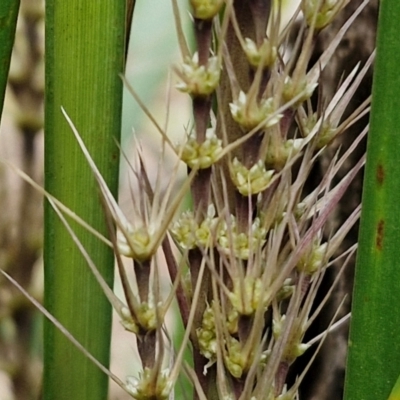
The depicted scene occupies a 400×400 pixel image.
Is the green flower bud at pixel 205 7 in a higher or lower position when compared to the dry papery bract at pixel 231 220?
higher

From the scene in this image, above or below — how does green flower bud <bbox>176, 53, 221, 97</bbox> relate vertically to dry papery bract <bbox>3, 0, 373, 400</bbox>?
above

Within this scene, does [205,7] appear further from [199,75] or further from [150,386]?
[150,386]

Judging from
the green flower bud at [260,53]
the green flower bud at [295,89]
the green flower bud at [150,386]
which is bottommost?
the green flower bud at [150,386]

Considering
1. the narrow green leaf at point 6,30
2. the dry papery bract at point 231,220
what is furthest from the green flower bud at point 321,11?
the narrow green leaf at point 6,30

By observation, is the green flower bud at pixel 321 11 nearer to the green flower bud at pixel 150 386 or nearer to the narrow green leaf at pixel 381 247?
the narrow green leaf at pixel 381 247

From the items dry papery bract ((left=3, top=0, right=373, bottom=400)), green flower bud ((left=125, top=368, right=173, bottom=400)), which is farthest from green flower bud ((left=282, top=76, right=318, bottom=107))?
green flower bud ((left=125, top=368, right=173, bottom=400))

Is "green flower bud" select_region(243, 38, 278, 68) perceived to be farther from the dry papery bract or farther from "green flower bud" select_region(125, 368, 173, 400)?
"green flower bud" select_region(125, 368, 173, 400)
